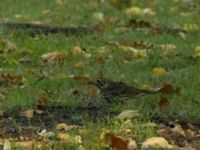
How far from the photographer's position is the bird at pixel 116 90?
18.5 ft

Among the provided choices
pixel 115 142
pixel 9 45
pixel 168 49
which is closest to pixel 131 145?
pixel 115 142

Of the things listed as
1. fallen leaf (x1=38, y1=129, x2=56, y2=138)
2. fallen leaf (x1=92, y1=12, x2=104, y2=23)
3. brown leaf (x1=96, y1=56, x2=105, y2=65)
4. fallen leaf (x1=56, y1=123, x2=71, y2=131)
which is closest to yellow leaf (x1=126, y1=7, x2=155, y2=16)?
fallen leaf (x1=92, y1=12, x2=104, y2=23)

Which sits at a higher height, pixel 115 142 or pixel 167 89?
pixel 115 142

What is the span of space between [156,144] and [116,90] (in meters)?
1.54

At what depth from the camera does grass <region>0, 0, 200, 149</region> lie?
5309 millimetres

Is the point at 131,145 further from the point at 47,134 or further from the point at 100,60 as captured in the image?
the point at 100,60

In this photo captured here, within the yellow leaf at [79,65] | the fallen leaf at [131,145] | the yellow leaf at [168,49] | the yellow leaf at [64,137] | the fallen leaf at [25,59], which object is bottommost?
the yellow leaf at [168,49]

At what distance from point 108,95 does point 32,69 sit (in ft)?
4.00

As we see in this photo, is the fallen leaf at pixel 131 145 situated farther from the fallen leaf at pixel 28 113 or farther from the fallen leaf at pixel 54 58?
the fallen leaf at pixel 54 58

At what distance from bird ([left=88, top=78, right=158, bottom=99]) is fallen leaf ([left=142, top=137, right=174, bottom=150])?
1.26 m

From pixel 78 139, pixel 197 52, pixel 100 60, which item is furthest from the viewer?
pixel 197 52

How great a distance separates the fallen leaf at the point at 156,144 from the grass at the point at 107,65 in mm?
146

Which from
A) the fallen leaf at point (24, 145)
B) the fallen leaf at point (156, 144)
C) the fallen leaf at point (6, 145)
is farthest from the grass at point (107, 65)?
the fallen leaf at point (6, 145)

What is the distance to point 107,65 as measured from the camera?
22.2 ft
